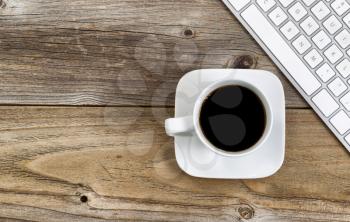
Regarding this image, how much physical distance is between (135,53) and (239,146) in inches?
7.2

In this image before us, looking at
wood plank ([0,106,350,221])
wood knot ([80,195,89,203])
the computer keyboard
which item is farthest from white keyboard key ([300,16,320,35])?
wood knot ([80,195,89,203])

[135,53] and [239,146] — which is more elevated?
[135,53]

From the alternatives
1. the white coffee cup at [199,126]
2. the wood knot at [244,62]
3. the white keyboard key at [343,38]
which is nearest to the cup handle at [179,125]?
the white coffee cup at [199,126]

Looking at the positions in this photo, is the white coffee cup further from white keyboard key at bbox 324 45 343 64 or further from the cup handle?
white keyboard key at bbox 324 45 343 64

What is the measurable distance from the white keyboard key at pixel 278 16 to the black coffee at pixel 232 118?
0.34 feet

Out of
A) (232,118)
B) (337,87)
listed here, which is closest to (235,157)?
(232,118)

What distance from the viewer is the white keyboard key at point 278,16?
78cm

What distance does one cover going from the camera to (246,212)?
80cm

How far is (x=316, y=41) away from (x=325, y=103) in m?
0.08

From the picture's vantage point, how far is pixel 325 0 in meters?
0.78

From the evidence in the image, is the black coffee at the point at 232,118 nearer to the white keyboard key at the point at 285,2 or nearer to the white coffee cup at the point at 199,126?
the white coffee cup at the point at 199,126

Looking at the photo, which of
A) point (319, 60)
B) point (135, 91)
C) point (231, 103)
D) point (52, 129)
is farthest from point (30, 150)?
point (319, 60)

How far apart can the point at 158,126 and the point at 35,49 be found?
7.4 inches

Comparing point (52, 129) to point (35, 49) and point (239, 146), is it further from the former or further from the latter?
point (239, 146)
